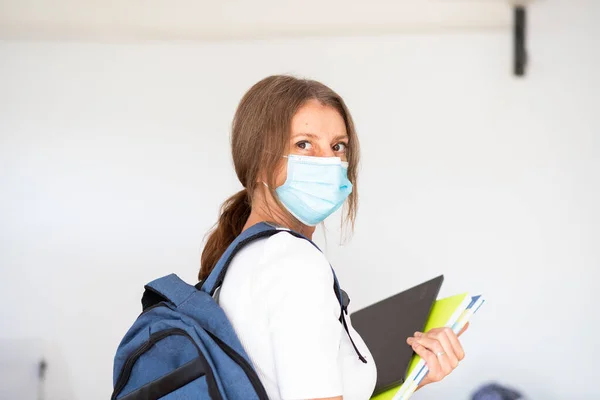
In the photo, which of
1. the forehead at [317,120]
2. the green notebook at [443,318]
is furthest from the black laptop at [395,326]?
the forehead at [317,120]

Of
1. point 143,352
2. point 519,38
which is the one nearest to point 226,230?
point 143,352

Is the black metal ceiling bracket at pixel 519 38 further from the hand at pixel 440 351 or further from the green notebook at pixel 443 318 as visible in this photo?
the hand at pixel 440 351

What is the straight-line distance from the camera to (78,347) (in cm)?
267

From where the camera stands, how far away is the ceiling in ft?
8.75

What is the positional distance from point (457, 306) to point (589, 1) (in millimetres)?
2097

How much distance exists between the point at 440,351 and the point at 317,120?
41cm

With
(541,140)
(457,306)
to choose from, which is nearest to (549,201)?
(541,140)

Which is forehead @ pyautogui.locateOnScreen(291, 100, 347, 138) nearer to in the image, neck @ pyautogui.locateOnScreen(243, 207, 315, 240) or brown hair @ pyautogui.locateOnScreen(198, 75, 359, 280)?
brown hair @ pyautogui.locateOnScreen(198, 75, 359, 280)

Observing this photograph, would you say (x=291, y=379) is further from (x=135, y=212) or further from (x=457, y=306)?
(x=135, y=212)

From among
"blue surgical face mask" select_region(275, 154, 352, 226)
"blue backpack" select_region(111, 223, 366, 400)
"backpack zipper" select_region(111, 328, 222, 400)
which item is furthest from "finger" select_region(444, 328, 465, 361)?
"backpack zipper" select_region(111, 328, 222, 400)

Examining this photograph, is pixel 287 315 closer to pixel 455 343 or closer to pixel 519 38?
pixel 455 343

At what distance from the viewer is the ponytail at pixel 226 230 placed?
120 cm

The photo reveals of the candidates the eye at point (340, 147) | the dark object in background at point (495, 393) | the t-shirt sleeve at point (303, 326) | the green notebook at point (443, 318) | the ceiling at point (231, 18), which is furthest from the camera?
the ceiling at point (231, 18)

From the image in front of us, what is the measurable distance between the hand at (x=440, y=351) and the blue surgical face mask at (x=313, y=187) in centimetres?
27
